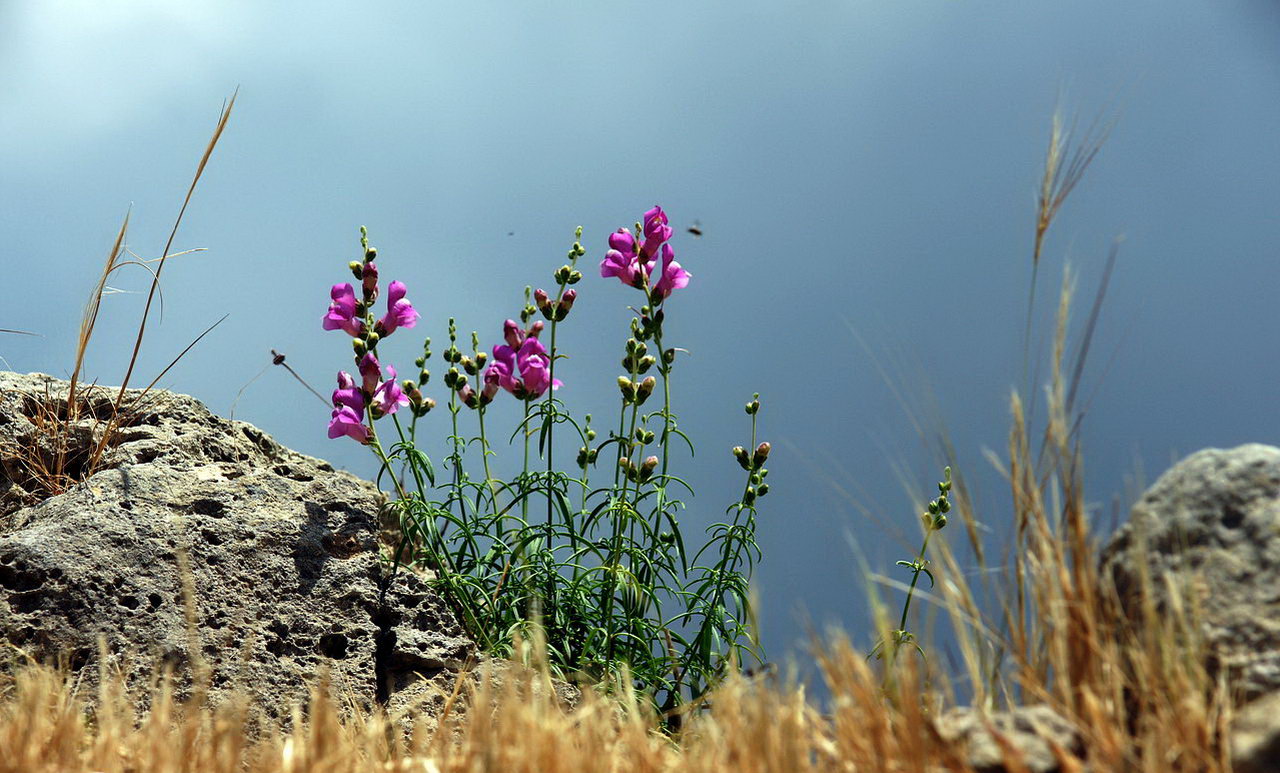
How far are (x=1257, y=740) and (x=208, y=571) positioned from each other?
2.87 metres

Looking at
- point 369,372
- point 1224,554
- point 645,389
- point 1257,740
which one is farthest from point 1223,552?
point 369,372

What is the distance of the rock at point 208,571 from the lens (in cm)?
317

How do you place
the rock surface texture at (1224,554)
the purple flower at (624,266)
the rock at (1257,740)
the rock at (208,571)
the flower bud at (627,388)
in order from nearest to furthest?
the rock at (1257,740) → the rock surface texture at (1224,554) → the rock at (208,571) → the flower bud at (627,388) → the purple flower at (624,266)

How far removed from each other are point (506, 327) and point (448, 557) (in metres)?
0.86

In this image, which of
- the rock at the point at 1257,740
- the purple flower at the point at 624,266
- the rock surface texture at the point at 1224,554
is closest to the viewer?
the rock at the point at 1257,740

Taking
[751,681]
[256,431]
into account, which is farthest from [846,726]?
[256,431]

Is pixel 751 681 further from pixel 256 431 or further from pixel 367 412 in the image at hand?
pixel 256 431

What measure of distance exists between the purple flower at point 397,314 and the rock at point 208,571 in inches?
22.0

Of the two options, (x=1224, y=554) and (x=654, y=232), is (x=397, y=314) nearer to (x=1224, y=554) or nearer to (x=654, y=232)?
(x=654, y=232)

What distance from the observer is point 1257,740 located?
1489mm

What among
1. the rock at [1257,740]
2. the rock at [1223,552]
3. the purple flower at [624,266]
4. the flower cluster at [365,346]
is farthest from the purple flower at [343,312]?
the rock at [1257,740]

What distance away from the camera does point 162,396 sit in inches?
155

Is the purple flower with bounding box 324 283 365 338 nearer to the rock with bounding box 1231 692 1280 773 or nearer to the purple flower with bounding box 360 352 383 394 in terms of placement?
the purple flower with bounding box 360 352 383 394

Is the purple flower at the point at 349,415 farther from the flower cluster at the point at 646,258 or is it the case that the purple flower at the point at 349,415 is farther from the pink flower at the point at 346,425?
the flower cluster at the point at 646,258
